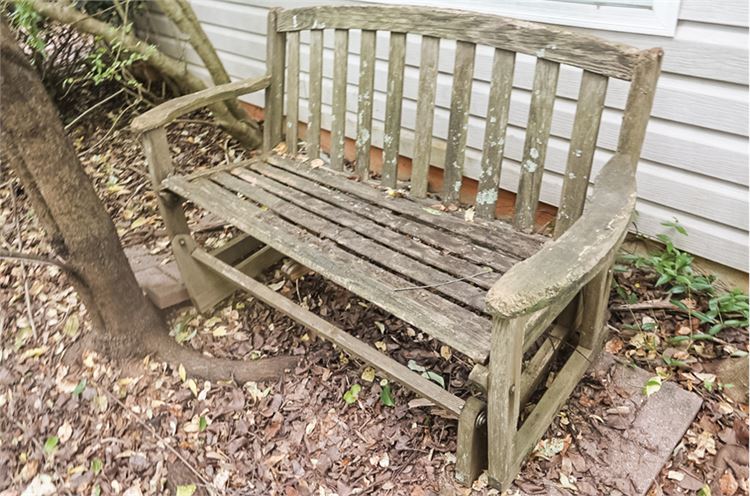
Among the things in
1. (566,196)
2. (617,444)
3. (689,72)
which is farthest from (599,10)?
(617,444)

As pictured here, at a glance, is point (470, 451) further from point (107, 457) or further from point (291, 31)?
point (291, 31)

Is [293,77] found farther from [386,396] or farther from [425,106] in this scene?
[386,396]

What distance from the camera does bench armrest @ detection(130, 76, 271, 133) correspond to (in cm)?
238

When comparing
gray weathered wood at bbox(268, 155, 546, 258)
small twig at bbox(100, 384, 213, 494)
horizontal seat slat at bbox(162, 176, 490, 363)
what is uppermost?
gray weathered wood at bbox(268, 155, 546, 258)

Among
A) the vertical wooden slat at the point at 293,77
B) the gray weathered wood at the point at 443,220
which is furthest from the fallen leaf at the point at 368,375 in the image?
the vertical wooden slat at the point at 293,77

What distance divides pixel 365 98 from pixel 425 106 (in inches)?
12.4

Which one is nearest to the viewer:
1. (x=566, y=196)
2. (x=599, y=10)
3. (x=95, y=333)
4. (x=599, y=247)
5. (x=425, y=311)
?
(x=599, y=247)

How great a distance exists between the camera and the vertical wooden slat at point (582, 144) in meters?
1.81

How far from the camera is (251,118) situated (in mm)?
3982

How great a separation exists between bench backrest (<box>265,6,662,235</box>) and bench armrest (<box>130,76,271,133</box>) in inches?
4.7

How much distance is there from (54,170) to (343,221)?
1013mm

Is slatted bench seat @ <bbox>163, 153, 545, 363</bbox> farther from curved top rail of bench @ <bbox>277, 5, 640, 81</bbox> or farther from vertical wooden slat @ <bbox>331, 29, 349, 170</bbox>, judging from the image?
curved top rail of bench @ <bbox>277, 5, 640, 81</bbox>

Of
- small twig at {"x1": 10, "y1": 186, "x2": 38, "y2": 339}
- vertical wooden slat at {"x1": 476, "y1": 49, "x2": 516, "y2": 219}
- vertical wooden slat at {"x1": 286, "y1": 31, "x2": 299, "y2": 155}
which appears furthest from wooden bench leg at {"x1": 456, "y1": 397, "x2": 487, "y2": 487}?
small twig at {"x1": 10, "y1": 186, "x2": 38, "y2": 339}

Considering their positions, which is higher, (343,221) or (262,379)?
(343,221)
